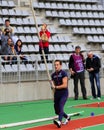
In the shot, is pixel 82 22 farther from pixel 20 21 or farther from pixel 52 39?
pixel 20 21

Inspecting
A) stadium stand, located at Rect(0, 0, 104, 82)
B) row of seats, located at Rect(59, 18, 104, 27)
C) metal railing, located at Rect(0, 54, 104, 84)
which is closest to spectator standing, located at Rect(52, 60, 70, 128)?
metal railing, located at Rect(0, 54, 104, 84)

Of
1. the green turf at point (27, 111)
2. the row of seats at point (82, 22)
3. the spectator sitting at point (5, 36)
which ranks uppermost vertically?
the row of seats at point (82, 22)

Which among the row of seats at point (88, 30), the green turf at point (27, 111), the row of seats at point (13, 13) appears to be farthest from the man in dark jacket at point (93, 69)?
the row of seats at point (88, 30)

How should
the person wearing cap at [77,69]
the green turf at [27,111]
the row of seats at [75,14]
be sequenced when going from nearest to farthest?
the green turf at [27,111], the person wearing cap at [77,69], the row of seats at [75,14]

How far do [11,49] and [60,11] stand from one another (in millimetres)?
8694

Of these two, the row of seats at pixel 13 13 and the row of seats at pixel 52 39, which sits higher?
the row of seats at pixel 13 13

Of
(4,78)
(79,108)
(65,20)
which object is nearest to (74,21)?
(65,20)

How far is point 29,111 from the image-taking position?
13.9 m

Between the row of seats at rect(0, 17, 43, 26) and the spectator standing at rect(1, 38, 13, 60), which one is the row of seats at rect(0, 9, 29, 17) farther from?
the spectator standing at rect(1, 38, 13, 60)

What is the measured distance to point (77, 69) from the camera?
17.8 meters

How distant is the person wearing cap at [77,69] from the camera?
1762cm

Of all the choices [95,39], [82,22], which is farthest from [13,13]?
[95,39]

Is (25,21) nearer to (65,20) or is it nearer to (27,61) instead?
(65,20)

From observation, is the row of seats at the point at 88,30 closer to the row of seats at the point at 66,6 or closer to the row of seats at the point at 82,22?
the row of seats at the point at 82,22
